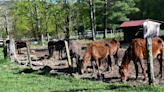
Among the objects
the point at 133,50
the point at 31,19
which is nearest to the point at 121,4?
the point at 31,19

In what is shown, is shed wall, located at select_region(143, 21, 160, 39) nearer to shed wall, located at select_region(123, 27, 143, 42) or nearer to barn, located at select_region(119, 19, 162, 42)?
barn, located at select_region(119, 19, 162, 42)

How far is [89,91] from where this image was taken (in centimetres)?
435

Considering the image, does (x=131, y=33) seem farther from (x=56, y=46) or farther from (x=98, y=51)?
(x=98, y=51)

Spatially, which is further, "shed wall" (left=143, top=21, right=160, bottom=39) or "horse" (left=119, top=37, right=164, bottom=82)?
"shed wall" (left=143, top=21, right=160, bottom=39)

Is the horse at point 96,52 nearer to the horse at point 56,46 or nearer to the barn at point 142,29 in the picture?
the horse at point 56,46

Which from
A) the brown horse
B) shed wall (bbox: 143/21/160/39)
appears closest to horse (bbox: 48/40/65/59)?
the brown horse

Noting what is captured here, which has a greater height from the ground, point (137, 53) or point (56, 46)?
point (137, 53)

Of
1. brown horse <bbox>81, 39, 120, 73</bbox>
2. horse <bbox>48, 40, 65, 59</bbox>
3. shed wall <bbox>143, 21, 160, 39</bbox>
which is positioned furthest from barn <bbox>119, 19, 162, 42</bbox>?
brown horse <bbox>81, 39, 120, 73</bbox>

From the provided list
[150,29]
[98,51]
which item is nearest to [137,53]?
[98,51]

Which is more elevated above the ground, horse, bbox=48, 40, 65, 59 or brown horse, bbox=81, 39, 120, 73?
brown horse, bbox=81, 39, 120, 73

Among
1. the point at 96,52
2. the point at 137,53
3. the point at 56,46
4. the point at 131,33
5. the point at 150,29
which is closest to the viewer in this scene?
the point at 137,53

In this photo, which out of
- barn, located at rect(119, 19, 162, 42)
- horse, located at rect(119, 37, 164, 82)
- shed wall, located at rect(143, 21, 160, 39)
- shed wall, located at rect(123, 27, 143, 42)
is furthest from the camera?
shed wall, located at rect(123, 27, 143, 42)

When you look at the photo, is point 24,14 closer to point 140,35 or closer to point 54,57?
point 54,57

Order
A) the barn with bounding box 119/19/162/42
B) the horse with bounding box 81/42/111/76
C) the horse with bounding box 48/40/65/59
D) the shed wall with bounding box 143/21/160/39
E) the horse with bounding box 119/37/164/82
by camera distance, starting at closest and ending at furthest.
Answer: the horse with bounding box 119/37/164/82 → the horse with bounding box 81/42/111/76 → the horse with bounding box 48/40/65/59 → the barn with bounding box 119/19/162/42 → the shed wall with bounding box 143/21/160/39
